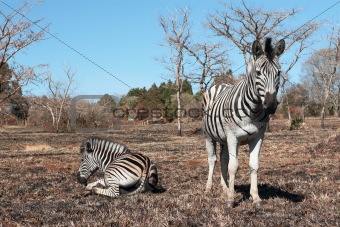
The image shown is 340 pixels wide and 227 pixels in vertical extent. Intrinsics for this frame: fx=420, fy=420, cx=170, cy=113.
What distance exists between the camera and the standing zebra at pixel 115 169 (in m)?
7.86

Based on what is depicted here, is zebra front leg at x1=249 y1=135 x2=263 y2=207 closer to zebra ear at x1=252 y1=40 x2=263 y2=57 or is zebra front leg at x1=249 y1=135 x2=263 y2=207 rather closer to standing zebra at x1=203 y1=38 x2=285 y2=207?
standing zebra at x1=203 y1=38 x2=285 y2=207

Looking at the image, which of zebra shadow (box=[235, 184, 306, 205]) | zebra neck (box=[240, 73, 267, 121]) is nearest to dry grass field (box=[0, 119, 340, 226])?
zebra shadow (box=[235, 184, 306, 205])

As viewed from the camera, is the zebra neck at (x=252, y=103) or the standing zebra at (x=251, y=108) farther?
the zebra neck at (x=252, y=103)

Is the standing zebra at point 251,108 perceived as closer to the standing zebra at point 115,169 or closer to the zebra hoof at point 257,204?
the zebra hoof at point 257,204

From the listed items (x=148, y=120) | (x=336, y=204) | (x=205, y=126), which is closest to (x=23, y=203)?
(x=205, y=126)

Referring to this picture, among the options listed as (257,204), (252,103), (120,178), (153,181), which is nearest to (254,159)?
(257,204)

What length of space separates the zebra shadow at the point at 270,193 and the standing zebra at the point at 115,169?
1774mm

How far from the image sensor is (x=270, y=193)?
25.5ft

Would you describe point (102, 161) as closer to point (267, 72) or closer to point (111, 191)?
point (111, 191)

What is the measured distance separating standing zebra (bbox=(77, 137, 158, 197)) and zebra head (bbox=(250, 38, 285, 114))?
10.1 ft

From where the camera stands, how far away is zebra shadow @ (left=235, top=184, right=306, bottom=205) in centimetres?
716

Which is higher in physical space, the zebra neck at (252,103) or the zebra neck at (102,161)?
the zebra neck at (252,103)

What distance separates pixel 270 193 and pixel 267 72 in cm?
287

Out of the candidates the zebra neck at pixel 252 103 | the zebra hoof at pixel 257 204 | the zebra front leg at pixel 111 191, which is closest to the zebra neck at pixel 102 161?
the zebra front leg at pixel 111 191
